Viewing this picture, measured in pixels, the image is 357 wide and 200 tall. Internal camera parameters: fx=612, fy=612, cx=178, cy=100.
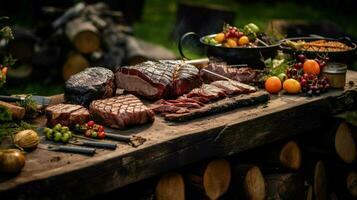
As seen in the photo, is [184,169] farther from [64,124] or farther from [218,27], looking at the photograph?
[218,27]

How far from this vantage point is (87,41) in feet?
31.8

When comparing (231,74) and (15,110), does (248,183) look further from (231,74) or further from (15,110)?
(15,110)

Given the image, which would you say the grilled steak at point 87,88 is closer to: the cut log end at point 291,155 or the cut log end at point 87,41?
the cut log end at point 291,155

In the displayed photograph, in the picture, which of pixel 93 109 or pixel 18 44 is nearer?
pixel 93 109

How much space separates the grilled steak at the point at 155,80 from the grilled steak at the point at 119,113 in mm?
444

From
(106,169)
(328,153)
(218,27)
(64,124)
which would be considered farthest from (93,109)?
(218,27)

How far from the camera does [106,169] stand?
3949 mm

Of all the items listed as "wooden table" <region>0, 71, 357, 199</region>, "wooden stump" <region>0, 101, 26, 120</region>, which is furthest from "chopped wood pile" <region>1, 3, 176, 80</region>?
"wooden stump" <region>0, 101, 26, 120</region>

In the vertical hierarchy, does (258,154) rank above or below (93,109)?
below

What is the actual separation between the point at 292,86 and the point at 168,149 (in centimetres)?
180

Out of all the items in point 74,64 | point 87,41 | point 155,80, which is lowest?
point 74,64

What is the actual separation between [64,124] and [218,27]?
8.73m

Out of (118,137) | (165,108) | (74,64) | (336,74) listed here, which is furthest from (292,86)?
(74,64)

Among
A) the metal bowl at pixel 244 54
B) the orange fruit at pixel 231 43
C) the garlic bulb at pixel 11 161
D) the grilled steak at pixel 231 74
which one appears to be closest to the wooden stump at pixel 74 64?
the metal bowl at pixel 244 54
